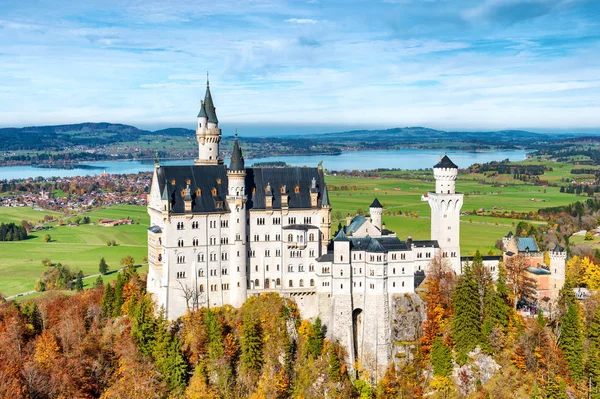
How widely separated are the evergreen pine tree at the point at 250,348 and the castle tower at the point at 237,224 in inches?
192

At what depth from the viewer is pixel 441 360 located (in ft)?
194

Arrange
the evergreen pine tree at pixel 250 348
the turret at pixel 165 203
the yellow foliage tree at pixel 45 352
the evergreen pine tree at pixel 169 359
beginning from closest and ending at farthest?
1. the evergreen pine tree at pixel 169 359
2. the evergreen pine tree at pixel 250 348
3. the yellow foliage tree at pixel 45 352
4. the turret at pixel 165 203

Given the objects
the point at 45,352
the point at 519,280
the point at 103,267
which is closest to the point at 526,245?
the point at 519,280

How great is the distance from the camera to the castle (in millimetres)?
62656

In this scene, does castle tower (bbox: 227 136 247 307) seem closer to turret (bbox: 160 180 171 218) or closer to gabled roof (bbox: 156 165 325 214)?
gabled roof (bbox: 156 165 325 214)

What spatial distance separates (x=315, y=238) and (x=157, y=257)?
50.6 feet

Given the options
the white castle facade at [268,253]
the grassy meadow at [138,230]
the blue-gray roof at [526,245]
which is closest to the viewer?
the white castle facade at [268,253]

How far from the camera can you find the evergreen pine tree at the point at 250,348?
58938mm

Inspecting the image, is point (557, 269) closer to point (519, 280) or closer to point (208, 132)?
point (519, 280)

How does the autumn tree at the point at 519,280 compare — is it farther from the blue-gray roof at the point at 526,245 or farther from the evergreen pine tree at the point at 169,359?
the evergreen pine tree at the point at 169,359

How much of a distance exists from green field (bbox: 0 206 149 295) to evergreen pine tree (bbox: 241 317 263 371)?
151 ft

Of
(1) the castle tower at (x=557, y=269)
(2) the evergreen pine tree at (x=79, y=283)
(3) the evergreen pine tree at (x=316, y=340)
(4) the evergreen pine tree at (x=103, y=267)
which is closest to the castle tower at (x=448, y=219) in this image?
(1) the castle tower at (x=557, y=269)

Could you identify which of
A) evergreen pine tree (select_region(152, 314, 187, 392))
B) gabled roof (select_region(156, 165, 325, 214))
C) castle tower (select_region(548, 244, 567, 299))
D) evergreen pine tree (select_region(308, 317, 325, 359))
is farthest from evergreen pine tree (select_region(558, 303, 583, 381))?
evergreen pine tree (select_region(152, 314, 187, 392))

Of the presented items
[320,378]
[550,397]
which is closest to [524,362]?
[550,397]
